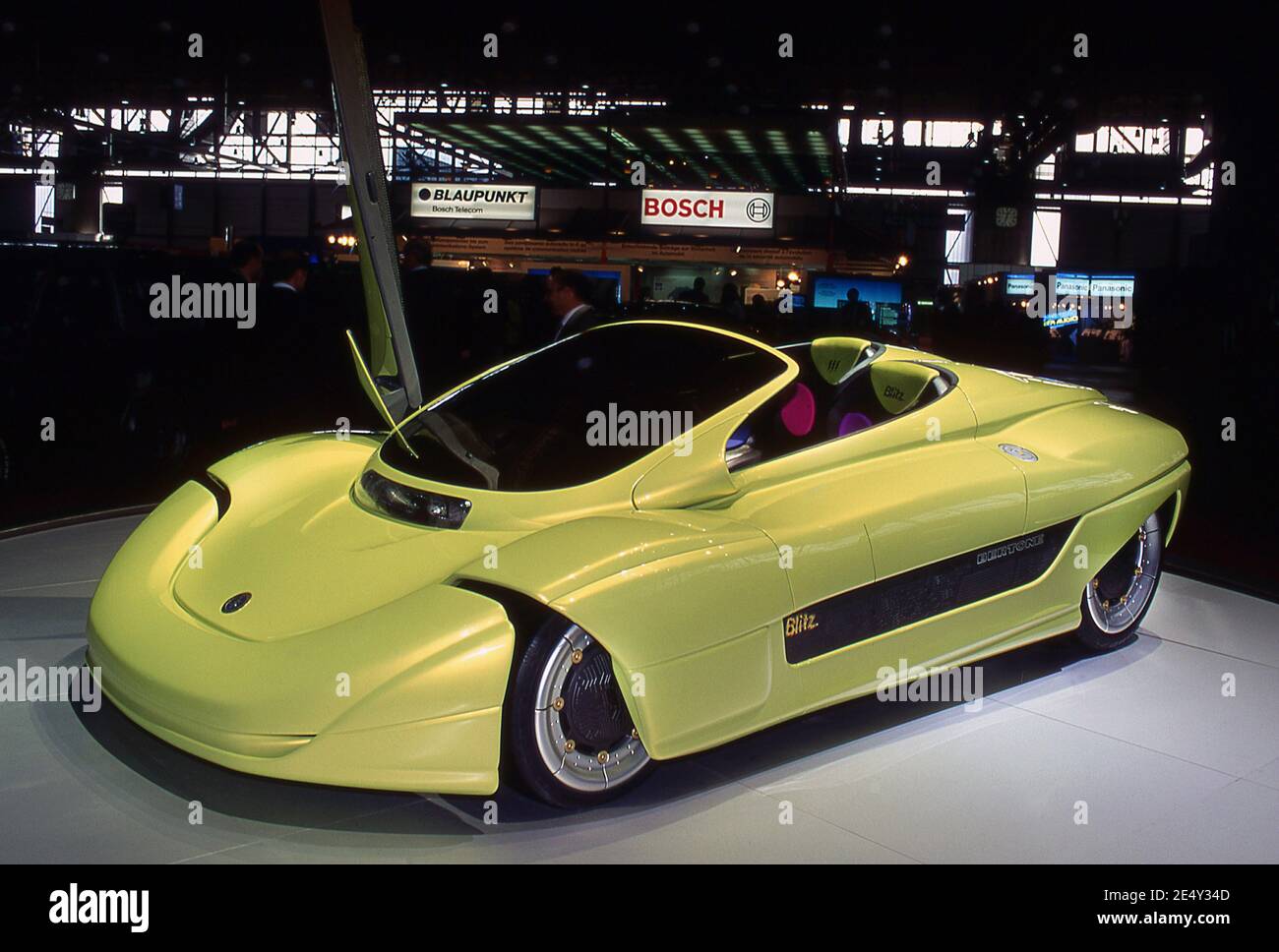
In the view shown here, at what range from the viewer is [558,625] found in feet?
9.10

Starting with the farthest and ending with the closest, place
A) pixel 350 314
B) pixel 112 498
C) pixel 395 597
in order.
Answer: pixel 350 314
pixel 112 498
pixel 395 597

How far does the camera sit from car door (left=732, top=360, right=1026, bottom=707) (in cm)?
317

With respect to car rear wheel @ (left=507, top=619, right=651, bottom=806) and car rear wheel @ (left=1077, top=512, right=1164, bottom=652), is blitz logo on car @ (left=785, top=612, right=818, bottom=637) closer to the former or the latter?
car rear wheel @ (left=507, top=619, right=651, bottom=806)

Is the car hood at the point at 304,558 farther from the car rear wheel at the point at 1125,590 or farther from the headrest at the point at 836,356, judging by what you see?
the car rear wheel at the point at 1125,590

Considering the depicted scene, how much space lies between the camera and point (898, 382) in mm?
4156

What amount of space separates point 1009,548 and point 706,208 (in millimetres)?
16810

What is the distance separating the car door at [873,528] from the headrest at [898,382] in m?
0.23

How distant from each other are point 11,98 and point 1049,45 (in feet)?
72.6

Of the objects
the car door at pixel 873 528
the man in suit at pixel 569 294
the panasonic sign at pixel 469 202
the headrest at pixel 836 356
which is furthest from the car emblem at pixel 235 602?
the panasonic sign at pixel 469 202

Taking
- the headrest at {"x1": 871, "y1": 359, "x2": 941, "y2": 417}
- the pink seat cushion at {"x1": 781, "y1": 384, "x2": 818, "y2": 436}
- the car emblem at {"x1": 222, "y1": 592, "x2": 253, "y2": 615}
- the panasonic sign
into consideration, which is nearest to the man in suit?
the headrest at {"x1": 871, "y1": 359, "x2": 941, "y2": 417}

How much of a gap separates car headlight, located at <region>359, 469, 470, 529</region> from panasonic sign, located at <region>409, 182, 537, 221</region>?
17.6 m

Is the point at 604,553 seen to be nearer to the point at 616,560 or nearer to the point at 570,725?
the point at 616,560
